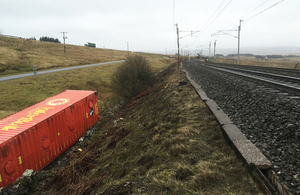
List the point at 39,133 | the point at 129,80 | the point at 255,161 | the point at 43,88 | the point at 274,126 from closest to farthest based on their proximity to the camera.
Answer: the point at 255,161 → the point at 274,126 → the point at 39,133 → the point at 129,80 → the point at 43,88

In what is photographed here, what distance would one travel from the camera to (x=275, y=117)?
4.92 m

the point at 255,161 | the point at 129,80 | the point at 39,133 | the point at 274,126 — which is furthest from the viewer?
the point at 129,80

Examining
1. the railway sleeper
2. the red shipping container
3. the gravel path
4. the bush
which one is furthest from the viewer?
the bush

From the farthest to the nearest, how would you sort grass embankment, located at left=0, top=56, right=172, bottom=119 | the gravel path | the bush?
the bush
grass embankment, located at left=0, top=56, right=172, bottom=119
the gravel path

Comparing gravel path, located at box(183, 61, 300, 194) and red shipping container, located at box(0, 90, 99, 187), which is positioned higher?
gravel path, located at box(183, 61, 300, 194)

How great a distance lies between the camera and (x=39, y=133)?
898cm

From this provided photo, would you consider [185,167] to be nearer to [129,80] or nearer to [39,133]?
[39,133]

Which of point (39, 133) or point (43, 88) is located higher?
point (43, 88)

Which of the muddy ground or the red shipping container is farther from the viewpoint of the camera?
the red shipping container

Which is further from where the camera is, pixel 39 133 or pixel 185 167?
pixel 39 133

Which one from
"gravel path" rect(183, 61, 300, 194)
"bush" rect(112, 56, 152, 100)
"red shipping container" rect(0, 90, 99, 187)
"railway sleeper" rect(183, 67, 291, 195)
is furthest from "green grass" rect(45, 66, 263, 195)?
"bush" rect(112, 56, 152, 100)

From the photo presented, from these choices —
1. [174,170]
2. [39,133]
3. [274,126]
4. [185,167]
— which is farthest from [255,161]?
[39,133]

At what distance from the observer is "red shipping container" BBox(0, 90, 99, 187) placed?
7469 millimetres

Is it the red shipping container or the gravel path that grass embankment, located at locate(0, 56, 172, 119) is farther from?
the gravel path
